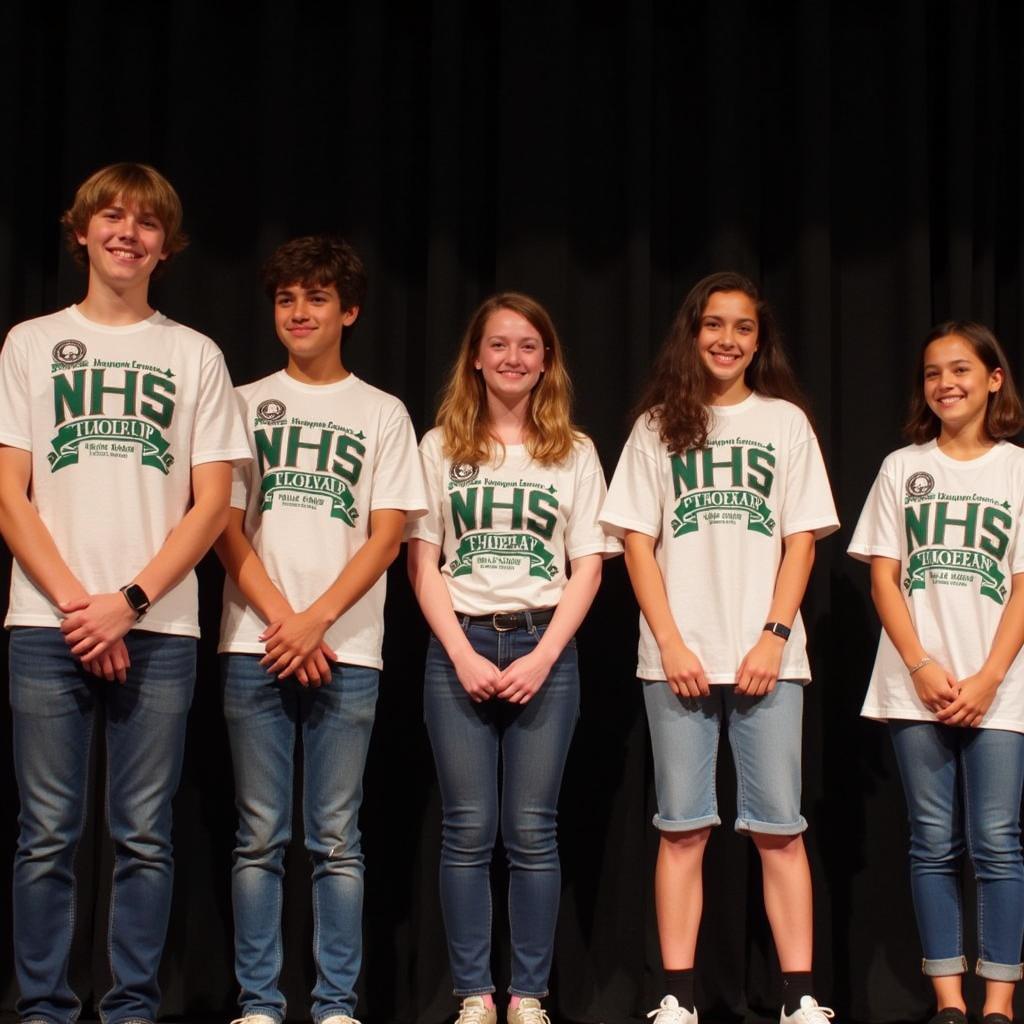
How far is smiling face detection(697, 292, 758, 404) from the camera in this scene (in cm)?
314

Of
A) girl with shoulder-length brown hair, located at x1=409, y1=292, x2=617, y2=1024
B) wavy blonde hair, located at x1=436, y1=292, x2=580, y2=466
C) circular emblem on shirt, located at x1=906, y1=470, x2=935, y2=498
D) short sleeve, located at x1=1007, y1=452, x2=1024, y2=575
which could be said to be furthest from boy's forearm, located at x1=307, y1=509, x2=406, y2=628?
short sleeve, located at x1=1007, y1=452, x2=1024, y2=575

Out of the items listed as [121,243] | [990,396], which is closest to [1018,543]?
[990,396]

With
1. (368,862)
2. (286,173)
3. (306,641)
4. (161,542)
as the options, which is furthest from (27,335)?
(368,862)

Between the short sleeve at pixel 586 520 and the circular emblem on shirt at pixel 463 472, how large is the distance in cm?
24

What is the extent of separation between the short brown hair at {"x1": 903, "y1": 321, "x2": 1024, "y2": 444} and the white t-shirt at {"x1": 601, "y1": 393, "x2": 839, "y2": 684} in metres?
0.34

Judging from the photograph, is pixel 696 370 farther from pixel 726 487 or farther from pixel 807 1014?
pixel 807 1014

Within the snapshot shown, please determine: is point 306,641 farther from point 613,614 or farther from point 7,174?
point 7,174

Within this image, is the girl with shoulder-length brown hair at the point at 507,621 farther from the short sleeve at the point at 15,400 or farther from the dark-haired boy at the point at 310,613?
the short sleeve at the point at 15,400

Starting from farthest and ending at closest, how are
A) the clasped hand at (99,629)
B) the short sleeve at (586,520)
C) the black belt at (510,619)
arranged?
the short sleeve at (586,520)
the black belt at (510,619)
the clasped hand at (99,629)

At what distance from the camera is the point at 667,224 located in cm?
369

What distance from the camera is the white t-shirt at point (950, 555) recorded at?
3.01m

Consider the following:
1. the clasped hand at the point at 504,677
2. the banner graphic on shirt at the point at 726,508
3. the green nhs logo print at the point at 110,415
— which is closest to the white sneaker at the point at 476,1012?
the clasped hand at the point at 504,677

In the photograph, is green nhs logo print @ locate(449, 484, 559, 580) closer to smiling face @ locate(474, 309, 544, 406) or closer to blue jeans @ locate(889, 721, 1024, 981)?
smiling face @ locate(474, 309, 544, 406)

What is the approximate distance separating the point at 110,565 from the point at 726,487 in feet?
4.40
